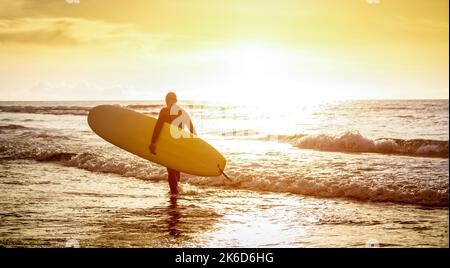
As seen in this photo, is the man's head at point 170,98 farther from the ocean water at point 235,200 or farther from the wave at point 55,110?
the wave at point 55,110

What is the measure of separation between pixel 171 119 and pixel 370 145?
355 inches

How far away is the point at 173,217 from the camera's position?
6355mm

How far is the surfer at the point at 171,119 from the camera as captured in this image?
760 centimetres

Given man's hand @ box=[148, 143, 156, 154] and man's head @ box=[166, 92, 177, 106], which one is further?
man's hand @ box=[148, 143, 156, 154]

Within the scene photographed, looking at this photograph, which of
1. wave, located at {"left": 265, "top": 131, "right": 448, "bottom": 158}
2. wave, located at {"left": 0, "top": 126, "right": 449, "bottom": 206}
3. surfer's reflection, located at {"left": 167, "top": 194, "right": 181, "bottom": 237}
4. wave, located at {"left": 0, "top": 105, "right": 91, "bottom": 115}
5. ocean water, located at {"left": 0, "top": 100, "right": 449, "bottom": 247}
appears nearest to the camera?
ocean water, located at {"left": 0, "top": 100, "right": 449, "bottom": 247}

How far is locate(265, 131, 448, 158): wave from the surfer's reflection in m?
8.24

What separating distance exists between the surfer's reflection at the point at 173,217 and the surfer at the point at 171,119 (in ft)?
1.34

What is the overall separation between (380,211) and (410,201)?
96cm

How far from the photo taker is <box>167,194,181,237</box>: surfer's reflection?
571 centimetres

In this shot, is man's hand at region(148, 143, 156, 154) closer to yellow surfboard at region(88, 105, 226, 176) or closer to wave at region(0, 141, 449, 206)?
yellow surfboard at region(88, 105, 226, 176)

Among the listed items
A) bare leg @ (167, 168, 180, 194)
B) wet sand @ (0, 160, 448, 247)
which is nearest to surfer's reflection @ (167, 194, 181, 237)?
wet sand @ (0, 160, 448, 247)

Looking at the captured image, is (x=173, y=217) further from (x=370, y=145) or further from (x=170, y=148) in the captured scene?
(x=370, y=145)

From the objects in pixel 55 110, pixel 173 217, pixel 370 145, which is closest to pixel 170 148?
pixel 173 217
